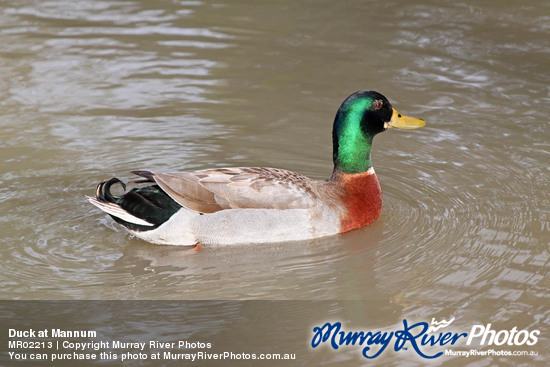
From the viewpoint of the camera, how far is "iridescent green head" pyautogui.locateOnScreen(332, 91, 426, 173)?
7312mm

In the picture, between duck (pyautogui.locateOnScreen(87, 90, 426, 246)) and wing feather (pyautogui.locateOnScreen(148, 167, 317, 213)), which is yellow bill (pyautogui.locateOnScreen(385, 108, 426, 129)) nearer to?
duck (pyautogui.locateOnScreen(87, 90, 426, 246))

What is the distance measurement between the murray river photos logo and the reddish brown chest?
5.45 feet

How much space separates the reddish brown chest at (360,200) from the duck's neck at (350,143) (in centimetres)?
9

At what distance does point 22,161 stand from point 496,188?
4.55m

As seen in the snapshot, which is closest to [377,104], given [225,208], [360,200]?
[360,200]

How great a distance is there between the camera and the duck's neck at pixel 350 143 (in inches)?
288

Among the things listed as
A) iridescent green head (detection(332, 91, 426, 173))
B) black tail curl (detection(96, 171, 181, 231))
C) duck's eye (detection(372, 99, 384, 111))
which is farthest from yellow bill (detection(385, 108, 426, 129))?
black tail curl (detection(96, 171, 181, 231))

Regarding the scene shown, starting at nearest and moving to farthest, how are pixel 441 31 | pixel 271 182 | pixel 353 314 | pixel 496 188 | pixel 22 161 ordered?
pixel 353 314, pixel 271 182, pixel 496 188, pixel 22 161, pixel 441 31

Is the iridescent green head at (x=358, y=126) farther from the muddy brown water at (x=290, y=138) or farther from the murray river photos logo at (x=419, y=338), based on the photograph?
the murray river photos logo at (x=419, y=338)

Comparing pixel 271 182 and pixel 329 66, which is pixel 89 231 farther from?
pixel 329 66

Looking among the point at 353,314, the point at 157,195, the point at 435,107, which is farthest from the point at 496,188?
the point at 157,195

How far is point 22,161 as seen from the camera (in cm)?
834

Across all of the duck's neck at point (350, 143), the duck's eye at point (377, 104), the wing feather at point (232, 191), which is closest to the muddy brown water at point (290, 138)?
the wing feather at point (232, 191)

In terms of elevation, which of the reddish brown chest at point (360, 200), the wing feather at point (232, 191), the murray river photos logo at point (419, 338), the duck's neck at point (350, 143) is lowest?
the murray river photos logo at point (419, 338)
